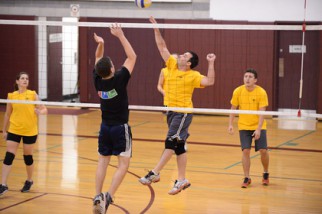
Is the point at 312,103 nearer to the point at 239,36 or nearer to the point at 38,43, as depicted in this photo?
the point at 239,36

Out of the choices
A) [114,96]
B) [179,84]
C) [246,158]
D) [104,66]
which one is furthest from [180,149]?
[246,158]

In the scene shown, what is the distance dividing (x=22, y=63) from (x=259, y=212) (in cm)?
1509

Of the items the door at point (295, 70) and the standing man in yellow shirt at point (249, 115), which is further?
the door at point (295, 70)

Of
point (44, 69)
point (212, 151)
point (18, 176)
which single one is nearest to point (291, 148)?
point (212, 151)

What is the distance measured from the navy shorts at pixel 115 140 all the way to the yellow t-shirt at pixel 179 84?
1362 millimetres

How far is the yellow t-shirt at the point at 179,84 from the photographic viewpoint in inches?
380

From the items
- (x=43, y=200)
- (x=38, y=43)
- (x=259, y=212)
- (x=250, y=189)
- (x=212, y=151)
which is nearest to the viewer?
(x=259, y=212)

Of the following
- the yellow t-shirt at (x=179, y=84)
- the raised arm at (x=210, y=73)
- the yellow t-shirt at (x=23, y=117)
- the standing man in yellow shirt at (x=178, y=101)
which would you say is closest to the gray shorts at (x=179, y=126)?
the standing man in yellow shirt at (x=178, y=101)

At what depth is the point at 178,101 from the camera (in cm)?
983

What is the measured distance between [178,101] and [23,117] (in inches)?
110

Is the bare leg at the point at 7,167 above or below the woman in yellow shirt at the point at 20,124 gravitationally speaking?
below

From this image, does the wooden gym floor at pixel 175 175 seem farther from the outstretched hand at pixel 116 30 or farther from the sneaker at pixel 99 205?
the outstretched hand at pixel 116 30

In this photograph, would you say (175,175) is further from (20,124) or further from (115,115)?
(115,115)

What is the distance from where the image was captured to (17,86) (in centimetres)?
1130
